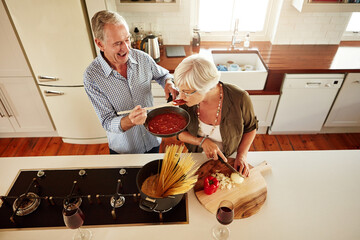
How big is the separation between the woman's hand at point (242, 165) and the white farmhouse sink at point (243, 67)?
136cm

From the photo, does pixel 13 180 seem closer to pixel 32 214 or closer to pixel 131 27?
pixel 32 214

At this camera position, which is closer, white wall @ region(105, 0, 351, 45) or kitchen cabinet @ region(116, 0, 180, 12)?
kitchen cabinet @ region(116, 0, 180, 12)

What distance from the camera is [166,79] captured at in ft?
6.26

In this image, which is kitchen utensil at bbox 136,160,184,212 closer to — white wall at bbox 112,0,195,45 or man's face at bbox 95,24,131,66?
man's face at bbox 95,24,131,66

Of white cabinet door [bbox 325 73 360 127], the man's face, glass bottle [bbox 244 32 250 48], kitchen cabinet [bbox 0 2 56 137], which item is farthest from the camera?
glass bottle [bbox 244 32 250 48]

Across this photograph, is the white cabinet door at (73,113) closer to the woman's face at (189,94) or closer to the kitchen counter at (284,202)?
the kitchen counter at (284,202)

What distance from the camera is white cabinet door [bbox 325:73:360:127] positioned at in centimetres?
281

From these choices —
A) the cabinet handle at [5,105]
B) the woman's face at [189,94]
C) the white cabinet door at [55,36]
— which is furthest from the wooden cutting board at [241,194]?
the cabinet handle at [5,105]

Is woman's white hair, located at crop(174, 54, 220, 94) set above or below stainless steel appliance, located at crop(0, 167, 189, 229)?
above

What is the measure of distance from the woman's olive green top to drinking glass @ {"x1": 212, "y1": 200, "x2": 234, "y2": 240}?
0.55 metres

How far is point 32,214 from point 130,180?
0.53 meters

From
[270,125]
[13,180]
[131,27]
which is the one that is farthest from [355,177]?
[131,27]

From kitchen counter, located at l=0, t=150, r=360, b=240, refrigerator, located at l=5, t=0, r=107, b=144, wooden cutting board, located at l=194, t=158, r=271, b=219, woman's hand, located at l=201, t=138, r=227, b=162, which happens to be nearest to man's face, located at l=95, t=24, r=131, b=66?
kitchen counter, located at l=0, t=150, r=360, b=240

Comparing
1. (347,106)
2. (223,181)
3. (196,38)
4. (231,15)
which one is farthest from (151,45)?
(347,106)
